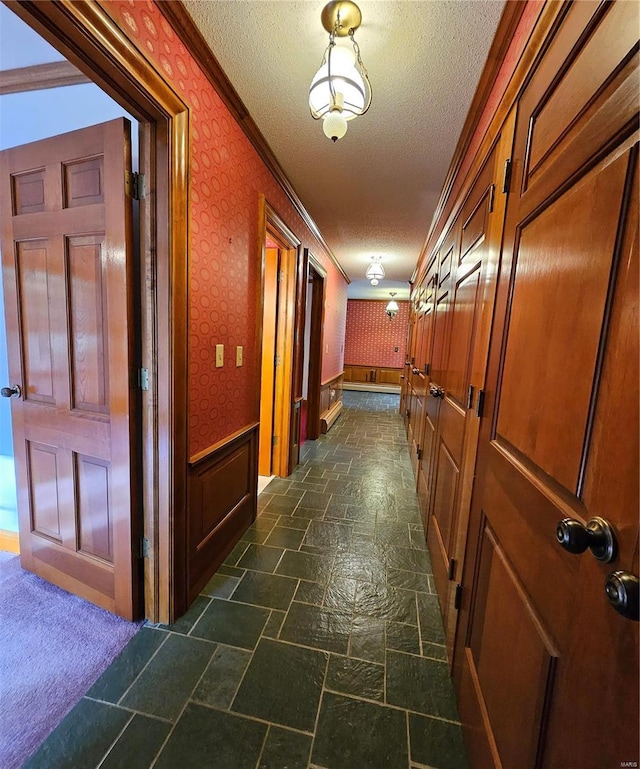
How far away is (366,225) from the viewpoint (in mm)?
3438

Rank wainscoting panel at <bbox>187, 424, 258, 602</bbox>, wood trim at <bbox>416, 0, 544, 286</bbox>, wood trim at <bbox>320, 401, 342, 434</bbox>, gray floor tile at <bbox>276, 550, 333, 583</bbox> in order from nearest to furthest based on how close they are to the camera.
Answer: wood trim at <bbox>416, 0, 544, 286</bbox> → wainscoting panel at <bbox>187, 424, 258, 602</bbox> → gray floor tile at <bbox>276, 550, 333, 583</bbox> → wood trim at <bbox>320, 401, 342, 434</bbox>

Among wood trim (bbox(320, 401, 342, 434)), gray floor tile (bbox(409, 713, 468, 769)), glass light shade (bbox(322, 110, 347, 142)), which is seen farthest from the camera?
wood trim (bbox(320, 401, 342, 434))

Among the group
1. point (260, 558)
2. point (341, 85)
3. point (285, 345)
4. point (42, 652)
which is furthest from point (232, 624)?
point (341, 85)

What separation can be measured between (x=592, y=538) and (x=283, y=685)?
1.32m

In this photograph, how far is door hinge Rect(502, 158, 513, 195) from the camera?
1.09 metres

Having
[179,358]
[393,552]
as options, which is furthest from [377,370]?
[179,358]

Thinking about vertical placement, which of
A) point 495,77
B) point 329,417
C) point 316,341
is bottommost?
point 329,417

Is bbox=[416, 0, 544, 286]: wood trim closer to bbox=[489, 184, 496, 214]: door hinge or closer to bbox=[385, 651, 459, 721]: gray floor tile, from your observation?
bbox=[489, 184, 496, 214]: door hinge

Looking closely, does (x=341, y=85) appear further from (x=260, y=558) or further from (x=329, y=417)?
(x=329, y=417)

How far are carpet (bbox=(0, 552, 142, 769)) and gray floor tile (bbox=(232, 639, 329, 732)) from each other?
0.61 meters

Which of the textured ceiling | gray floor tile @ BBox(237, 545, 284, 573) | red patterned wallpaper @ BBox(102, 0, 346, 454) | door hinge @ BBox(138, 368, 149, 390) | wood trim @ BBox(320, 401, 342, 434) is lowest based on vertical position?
gray floor tile @ BBox(237, 545, 284, 573)

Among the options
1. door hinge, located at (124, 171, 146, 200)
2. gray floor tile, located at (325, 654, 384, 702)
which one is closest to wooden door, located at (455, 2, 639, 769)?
gray floor tile, located at (325, 654, 384, 702)

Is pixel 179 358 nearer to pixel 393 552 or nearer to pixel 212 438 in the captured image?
Result: pixel 212 438

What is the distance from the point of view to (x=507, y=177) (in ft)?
3.62
